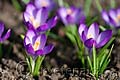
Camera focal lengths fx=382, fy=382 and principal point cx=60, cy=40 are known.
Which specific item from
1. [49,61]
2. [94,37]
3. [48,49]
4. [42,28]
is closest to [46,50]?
[48,49]

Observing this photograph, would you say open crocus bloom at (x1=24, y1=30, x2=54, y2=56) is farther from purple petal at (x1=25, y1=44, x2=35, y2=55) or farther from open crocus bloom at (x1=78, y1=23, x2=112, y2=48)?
open crocus bloom at (x1=78, y1=23, x2=112, y2=48)

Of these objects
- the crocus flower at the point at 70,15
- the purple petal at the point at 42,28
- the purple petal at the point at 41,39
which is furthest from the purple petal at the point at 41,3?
the purple petal at the point at 41,39

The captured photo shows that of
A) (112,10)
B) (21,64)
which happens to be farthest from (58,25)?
(21,64)

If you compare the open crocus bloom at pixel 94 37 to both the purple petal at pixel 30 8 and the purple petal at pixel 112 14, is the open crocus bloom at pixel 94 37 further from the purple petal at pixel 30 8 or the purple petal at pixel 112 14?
the purple petal at pixel 112 14

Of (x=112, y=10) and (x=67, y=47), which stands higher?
(x=112, y=10)

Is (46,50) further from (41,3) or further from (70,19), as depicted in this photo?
(41,3)

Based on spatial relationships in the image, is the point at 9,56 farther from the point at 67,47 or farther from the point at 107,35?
the point at 107,35

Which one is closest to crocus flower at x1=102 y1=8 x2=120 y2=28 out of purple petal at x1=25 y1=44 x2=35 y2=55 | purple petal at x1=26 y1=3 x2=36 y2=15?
purple petal at x1=26 y1=3 x2=36 y2=15
